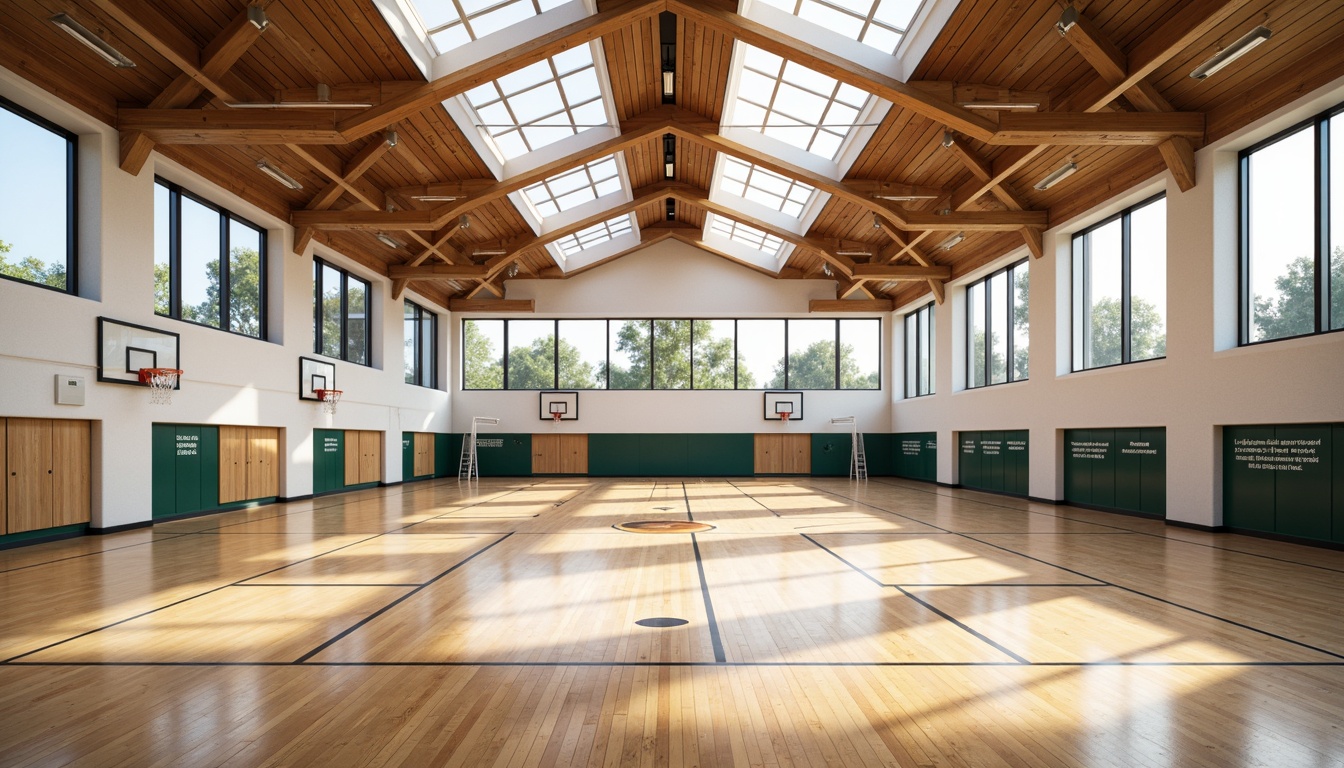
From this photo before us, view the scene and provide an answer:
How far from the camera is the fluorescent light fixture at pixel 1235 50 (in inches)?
306

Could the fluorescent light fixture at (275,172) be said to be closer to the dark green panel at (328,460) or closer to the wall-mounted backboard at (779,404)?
the dark green panel at (328,460)

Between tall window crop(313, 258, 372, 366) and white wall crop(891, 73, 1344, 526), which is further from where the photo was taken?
tall window crop(313, 258, 372, 366)

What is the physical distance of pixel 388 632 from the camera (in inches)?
214

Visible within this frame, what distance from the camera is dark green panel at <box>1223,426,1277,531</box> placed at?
9.96 meters

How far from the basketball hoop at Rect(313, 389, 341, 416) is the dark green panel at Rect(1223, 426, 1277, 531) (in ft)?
51.6

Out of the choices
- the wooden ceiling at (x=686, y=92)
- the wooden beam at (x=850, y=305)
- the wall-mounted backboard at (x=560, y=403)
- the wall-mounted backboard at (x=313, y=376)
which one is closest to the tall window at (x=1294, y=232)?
the wooden ceiling at (x=686, y=92)

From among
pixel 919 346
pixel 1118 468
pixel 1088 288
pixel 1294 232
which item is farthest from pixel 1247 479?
pixel 919 346

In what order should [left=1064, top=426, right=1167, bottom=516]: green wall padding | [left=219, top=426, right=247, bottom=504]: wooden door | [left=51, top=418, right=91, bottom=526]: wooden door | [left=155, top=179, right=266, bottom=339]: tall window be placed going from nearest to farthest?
[left=51, top=418, right=91, bottom=526]: wooden door → [left=155, top=179, right=266, bottom=339]: tall window → [left=1064, top=426, right=1167, bottom=516]: green wall padding → [left=219, top=426, right=247, bottom=504]: wooden door

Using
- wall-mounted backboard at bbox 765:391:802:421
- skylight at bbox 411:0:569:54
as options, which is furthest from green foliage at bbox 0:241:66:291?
wall-mounted backboard at bbox 765:391:802:421

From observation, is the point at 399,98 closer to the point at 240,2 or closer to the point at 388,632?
the point at 240,2

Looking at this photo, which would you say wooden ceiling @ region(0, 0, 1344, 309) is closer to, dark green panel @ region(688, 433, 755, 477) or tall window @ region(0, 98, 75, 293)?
tall window @ region(0, 98, 75, 293)

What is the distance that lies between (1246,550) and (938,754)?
8.02 m

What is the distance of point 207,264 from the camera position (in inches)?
518

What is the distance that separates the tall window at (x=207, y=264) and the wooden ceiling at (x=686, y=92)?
641mm
